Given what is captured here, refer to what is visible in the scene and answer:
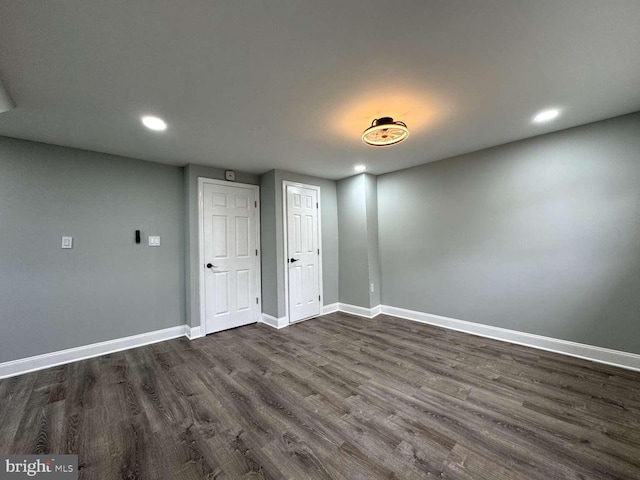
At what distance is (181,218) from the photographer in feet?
12.0

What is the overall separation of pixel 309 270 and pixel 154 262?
221cm

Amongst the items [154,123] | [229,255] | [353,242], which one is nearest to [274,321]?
[229,255]

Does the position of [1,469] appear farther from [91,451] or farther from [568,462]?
[568,462]

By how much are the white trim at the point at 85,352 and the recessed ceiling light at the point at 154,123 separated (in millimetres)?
2500

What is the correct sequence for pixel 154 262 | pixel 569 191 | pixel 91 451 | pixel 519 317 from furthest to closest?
pixel 154 262
pixel 519 317
pixel 569 191
pixel 91 451

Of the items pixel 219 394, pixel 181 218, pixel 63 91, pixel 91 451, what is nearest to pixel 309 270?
pixel 181 218

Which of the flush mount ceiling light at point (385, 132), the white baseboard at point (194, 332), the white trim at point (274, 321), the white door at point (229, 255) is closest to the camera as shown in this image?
the flush mount ceiling light at point (385, 132)

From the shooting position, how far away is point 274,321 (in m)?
3.90

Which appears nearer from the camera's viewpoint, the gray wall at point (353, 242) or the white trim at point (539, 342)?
the white trim at point (539, 342)

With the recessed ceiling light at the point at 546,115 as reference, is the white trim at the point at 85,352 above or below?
below

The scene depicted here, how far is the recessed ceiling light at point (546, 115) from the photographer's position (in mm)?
2319

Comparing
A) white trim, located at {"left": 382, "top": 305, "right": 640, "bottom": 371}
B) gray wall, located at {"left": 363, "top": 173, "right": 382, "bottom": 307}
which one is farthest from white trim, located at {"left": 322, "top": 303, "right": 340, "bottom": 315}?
white trim, located at {"left": 382, "top": 305, "right": 640, "bottom": 371}
